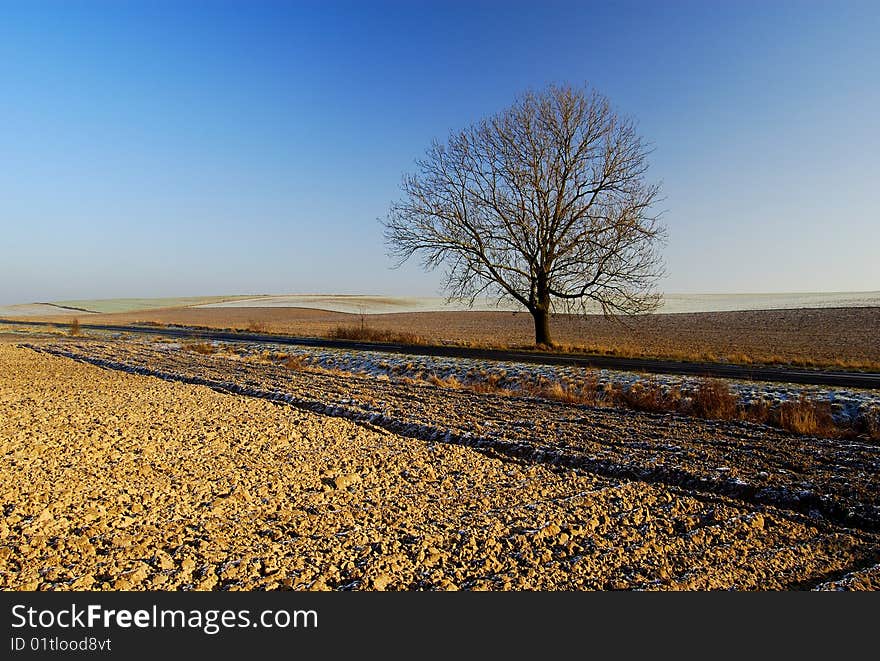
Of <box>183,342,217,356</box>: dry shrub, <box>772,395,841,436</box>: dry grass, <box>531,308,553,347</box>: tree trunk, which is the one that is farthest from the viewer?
<box>531,308,553,347</box>: tree trunk

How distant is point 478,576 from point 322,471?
3188 mm

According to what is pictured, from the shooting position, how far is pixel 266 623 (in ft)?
12.3

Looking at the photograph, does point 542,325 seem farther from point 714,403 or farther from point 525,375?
point 714,403

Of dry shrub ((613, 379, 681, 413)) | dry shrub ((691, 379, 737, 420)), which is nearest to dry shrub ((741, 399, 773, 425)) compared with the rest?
dry shrub ((691, 379, 737, 420))

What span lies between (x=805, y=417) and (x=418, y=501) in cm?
802

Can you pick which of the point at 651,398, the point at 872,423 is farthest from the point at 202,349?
the point at 872,423

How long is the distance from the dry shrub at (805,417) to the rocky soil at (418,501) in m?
0.53

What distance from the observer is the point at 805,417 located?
1044cm

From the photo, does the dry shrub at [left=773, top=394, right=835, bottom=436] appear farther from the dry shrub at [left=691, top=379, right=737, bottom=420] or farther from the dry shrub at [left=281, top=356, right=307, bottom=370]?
the dry shrub at [left=281, top=356, right=307, bottom=370]

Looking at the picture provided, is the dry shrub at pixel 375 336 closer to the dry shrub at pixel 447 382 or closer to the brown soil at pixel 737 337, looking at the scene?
the brown soil at pixel 737 337

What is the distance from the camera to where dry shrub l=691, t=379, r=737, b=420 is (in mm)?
11695

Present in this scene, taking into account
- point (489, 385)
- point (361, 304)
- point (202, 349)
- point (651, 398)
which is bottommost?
point (489, 385)

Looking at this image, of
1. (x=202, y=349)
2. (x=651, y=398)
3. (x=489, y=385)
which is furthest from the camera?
(x=202, y=349)

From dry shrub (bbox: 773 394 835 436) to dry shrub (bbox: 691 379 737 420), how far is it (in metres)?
0.80
